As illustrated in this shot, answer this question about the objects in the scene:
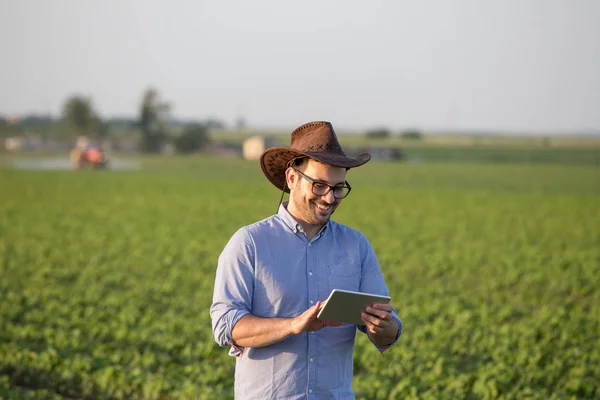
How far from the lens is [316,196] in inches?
153

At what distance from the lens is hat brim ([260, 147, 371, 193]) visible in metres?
3.84

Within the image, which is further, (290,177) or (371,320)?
(290,177)

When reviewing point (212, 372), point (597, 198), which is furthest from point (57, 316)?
point (597, 198)

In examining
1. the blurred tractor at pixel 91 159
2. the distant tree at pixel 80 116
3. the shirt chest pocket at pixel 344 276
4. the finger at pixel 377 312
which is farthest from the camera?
the distant tree at pixel 80 116

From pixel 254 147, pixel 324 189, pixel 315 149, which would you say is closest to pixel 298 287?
pixel 324 189

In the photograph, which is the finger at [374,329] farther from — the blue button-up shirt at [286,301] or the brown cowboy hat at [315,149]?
the brown cowboy hat at [315,149]

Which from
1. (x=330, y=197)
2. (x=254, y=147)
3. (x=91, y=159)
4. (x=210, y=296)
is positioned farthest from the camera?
(x=254, y=147)

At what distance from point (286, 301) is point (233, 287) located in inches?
8.9

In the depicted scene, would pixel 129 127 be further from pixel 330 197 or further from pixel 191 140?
pixel 330 197

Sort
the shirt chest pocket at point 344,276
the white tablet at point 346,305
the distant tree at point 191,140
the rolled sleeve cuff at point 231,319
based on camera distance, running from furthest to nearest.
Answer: the distant tree at point 191,140
the shirt chest pocket at point 344,276
the rolled sleeve cuff at point 231,319
the white tablet at point 346,305

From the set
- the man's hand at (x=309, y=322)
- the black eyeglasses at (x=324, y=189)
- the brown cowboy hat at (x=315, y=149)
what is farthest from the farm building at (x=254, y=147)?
the man's hand at (x=309, y=322)

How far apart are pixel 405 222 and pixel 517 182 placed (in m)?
30.1

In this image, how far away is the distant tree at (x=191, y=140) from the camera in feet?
356

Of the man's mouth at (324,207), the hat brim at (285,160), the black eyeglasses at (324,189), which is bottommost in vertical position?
the man's mouth at (324,207)
